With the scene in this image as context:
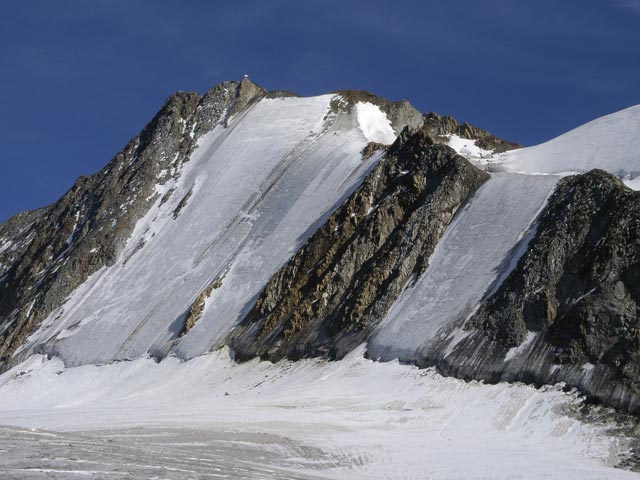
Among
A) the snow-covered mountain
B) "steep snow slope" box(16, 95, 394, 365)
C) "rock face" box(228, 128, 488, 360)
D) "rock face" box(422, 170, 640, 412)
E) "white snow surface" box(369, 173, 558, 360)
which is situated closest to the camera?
the snow-covered mountain

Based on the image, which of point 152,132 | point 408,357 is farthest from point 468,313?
point 152,132

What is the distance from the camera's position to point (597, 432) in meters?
34.6

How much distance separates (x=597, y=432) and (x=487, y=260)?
1529 cm

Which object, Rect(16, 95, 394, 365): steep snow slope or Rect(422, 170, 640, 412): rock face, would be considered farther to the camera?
Rect(16, 95, 394, 365): steep snow slope

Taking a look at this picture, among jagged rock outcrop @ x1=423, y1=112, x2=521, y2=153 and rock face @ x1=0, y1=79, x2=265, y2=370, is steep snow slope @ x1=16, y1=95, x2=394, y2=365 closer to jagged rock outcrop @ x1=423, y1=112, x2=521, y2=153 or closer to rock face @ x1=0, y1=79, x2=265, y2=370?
rock face @ x1=0, y1=79, x2=265, y2=370

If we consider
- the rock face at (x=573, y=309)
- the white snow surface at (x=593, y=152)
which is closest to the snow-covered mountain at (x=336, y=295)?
the rock face at (x=573, y=309)

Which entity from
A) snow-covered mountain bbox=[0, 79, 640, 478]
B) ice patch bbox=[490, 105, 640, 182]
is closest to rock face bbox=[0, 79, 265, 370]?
snow-covered mountain bbox=[0, 79, 640, 478]

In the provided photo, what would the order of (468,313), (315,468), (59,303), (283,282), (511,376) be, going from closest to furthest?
(315,468), (511,376), (468,313), (283,282), (59,303)

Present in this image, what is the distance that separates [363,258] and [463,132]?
18193 millimetres

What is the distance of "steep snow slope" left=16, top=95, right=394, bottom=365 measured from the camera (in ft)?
205

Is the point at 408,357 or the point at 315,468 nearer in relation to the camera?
the point at 315,468

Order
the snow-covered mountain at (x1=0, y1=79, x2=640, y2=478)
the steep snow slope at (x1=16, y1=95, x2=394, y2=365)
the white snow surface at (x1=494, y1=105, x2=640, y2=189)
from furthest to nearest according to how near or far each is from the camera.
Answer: the steep snow slope at (x1=16, y1=95, x2=394, y2=365) → the white snow surface at (x1=494, y1=105, x2=640, y2=189) → the snow-covered mountain at (x1=0, y1=79, x2=640, y2=478)

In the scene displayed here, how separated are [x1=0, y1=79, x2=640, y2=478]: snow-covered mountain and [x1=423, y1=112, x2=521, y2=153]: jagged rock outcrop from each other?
0.23m

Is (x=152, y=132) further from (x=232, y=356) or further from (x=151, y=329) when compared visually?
(x=232, y=356)
